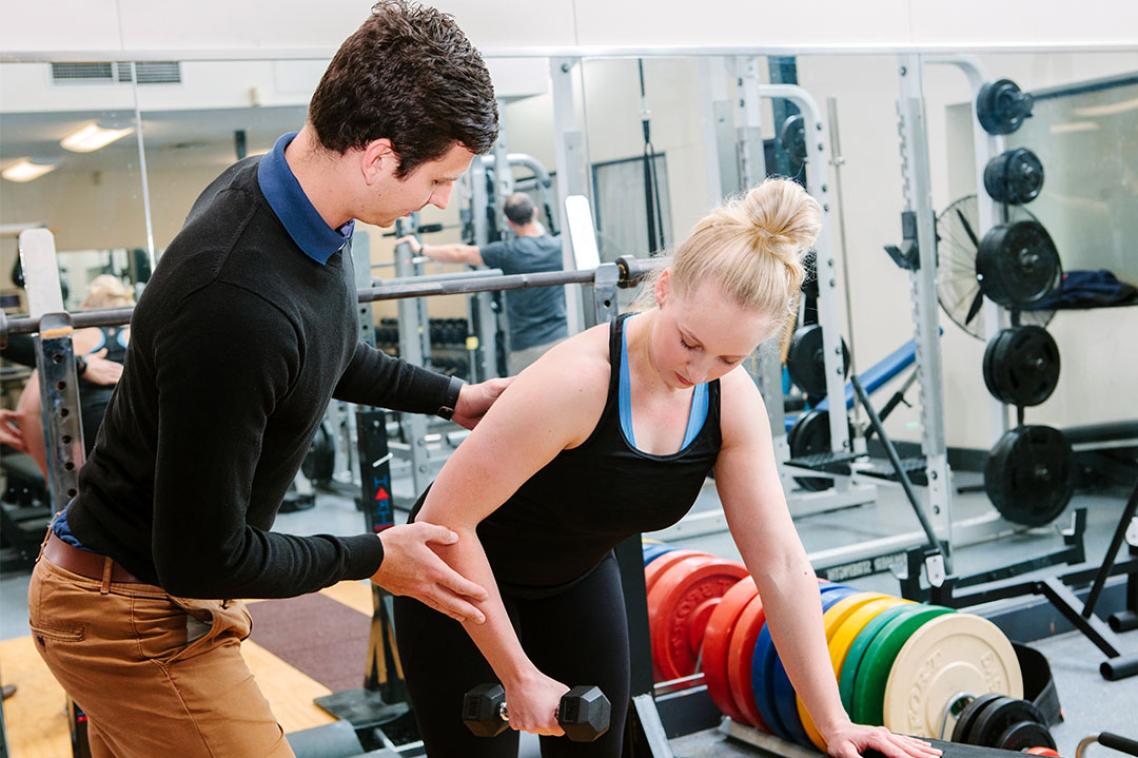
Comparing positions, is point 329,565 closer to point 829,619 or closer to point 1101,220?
point 829,619

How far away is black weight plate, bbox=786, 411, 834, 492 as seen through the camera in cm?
518

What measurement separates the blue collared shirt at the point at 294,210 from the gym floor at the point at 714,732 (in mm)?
1577

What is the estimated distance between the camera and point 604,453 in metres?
1.68

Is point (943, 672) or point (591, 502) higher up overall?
point (591, 502)

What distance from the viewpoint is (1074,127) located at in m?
5.72

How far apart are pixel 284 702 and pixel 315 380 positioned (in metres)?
2.66

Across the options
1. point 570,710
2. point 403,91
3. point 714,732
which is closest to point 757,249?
point 403,91

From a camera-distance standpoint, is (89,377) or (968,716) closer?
(968,716)

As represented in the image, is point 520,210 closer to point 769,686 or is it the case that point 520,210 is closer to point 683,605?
point 683,605

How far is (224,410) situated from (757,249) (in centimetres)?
76

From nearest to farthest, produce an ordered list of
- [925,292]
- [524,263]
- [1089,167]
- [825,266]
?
1. [925,292]
2. [825,266]
3. [524,263]
4. [1089,167]

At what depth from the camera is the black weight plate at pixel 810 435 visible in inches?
204

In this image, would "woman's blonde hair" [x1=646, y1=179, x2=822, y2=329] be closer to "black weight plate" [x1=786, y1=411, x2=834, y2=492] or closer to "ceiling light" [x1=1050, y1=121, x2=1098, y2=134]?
"black weight plate" [x1=786, y1=411, x2=834, y2=492]

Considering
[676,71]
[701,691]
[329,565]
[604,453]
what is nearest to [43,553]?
[329,565]
